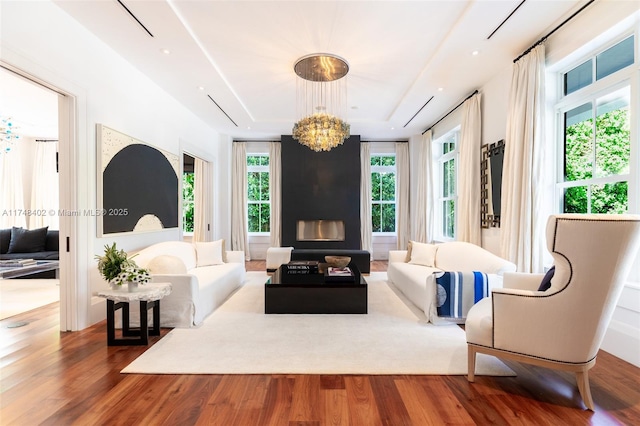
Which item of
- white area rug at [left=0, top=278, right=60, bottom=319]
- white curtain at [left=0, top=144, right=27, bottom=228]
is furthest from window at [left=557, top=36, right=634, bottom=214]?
white curtain at [left=0, top=144, right=27, bottom=228]

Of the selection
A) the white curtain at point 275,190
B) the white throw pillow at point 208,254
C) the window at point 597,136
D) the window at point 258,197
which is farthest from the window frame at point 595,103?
the window at point 258,197

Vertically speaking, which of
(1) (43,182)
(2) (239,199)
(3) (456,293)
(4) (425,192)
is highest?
(1) (43,182)

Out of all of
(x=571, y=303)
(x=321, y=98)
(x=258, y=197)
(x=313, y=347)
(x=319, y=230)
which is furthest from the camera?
(x=258, y=197)

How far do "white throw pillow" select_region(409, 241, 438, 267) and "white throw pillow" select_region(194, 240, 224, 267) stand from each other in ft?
9.79

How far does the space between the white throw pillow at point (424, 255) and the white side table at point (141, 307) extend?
3.44 meters

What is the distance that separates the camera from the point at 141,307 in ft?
8.81

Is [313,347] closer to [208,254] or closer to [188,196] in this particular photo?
[208,254]

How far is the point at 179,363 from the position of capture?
236 cm

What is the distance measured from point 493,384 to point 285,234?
5.89m

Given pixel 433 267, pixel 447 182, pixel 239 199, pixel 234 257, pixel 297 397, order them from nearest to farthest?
pixel 297 397, pixel 433 267, pixel 234 257, pixel 447 182, pixel 239 199

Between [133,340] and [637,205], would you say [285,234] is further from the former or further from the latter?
[637,205]

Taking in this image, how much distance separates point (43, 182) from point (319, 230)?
647 cm

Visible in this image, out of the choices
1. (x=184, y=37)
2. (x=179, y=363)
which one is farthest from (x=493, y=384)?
(x=184, y=37)

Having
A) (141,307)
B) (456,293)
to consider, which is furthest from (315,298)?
(141,307)
